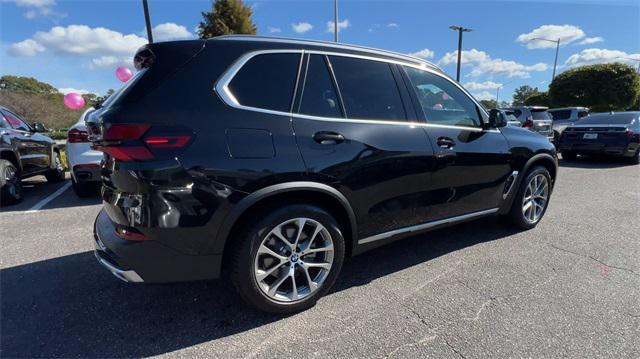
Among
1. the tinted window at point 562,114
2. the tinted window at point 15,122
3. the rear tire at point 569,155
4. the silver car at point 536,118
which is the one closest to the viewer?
the tinted window at point 15,122

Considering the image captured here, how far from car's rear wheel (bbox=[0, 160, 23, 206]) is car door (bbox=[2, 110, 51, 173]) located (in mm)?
395

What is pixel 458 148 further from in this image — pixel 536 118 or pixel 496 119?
pixel 536 118

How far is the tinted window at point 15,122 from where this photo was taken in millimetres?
6057

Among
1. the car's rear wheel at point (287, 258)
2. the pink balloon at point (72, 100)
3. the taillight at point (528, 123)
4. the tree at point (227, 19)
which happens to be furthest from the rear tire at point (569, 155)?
the tree at point (227, 19)

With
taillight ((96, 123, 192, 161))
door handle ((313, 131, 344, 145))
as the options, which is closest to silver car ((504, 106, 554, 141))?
door handle ((313, 131, 344, 145))

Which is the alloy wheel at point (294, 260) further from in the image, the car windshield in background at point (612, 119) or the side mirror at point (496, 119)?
the car windshield in background at point (612, 119)

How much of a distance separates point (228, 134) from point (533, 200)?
12.2 ft

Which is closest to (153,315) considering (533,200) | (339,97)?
(339,97)

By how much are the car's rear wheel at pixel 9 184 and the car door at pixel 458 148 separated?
5.93m

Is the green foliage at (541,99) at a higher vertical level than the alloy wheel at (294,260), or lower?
higher

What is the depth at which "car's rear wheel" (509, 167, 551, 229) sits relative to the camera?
13.0 ft

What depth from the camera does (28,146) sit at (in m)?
6.16

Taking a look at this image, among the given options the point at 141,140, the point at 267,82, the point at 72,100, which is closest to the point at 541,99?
the point at 72,100

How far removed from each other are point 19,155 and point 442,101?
656cm
